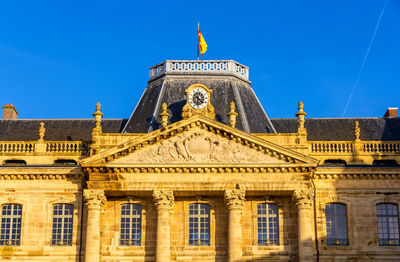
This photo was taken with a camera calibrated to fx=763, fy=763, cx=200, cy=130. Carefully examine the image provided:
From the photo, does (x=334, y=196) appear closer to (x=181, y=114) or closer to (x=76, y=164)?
(x=181, y=114)

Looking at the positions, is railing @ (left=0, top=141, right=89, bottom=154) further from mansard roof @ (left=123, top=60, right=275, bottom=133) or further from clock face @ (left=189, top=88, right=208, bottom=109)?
clock face @ (left=189, top=88, right=208, bottom=109)

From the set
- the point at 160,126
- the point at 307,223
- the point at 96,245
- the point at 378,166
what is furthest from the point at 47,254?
the point at 378,166

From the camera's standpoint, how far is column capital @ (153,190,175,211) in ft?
132

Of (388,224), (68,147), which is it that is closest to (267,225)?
(388,224)

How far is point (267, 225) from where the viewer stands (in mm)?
41094

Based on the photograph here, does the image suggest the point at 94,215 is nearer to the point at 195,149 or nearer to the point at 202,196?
the point at 202,196

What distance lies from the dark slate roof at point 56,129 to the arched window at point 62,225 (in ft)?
19.3

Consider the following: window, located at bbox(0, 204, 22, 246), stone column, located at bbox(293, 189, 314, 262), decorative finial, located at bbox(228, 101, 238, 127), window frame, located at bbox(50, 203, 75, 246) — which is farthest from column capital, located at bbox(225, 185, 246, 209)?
window, located at bbox(0, 204, 22, 246)

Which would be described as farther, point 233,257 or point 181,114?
point 181,114

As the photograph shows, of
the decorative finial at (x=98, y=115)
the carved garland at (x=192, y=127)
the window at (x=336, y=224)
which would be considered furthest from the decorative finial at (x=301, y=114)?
the decorative finial at (x=98, y=115)

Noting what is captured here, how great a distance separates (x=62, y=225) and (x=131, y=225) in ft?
12.4

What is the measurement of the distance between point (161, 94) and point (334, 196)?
1201 cm

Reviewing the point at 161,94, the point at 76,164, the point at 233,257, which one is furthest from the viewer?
the point at 161,94

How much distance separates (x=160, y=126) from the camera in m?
43.7
